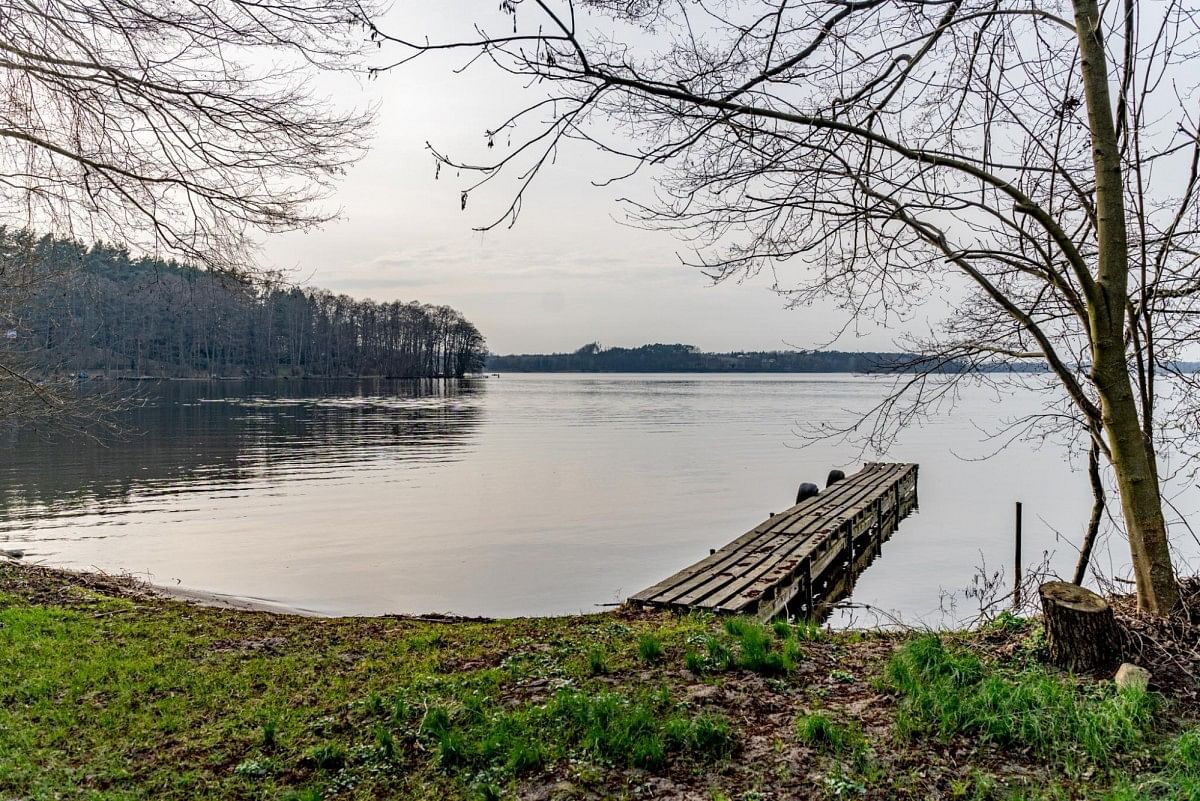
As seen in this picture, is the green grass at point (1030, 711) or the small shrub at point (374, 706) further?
the small shrub at point (374, 706)

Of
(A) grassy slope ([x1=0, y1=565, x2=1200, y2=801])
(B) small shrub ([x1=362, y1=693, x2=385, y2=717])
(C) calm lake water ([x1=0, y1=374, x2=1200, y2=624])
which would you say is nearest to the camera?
(A) grassy slope ([x1=0, y1=565, x2=1200, y2=801])

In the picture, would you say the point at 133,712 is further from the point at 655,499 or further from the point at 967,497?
the point at 967,497

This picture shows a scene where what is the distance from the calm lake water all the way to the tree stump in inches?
191

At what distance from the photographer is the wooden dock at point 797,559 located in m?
8.13

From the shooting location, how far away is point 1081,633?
4113 millimetres

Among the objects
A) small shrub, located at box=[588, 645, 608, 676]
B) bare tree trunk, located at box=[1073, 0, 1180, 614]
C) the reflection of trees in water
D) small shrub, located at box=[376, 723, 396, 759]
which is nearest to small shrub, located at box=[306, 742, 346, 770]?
small shrub, located at box=[376, 723, 396, 759]

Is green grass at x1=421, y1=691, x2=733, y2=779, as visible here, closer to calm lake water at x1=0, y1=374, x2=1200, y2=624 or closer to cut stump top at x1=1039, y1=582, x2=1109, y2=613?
cut stump top at x1=1039, y1=582, x2=1109, y2=613

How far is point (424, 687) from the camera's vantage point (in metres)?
4.58

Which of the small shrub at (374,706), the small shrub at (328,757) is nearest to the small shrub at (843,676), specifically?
the small shrub at (374,706)

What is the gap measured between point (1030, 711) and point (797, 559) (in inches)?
257

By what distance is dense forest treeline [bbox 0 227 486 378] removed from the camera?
8.44 metres

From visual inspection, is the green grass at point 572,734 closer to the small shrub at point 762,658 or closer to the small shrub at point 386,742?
the small shrub at point 386,742

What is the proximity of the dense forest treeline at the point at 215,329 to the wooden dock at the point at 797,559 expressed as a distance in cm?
567

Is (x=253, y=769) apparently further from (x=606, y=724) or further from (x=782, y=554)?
(x=782, y=554)
